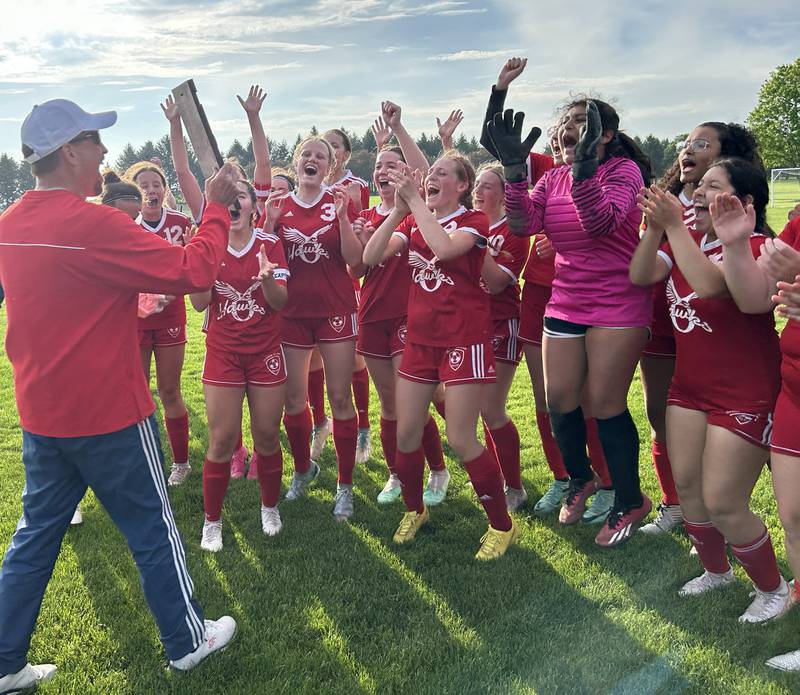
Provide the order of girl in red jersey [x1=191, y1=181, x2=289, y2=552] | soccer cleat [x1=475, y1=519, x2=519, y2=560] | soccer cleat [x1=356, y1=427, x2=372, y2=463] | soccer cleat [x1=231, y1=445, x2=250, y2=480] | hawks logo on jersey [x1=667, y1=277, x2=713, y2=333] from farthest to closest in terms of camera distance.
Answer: soccer cleat [x1=356, y1=427, x2=372, y2=463]
soccer cleat [x1=231, y1=445, x2=250, y2=480]
girl in red jersey [x1=191, y1=181, x2=289, y2=552]
soccer cleat [x1=475, y1=519, x2=519, y2=560]
hawks logo on jersey [x1=667, y1=277, x2=713, y2=333]

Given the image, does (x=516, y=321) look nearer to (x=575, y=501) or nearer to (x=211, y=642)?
(x=575, y=501)

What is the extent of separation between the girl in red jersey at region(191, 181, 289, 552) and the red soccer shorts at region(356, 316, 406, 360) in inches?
25.7

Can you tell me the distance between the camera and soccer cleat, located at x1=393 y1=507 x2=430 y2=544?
423 cm

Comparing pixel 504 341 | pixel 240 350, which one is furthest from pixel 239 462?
pixel 504 341

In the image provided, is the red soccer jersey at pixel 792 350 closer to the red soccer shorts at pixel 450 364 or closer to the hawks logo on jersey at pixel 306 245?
the red soccer shorts at pixel 450 364

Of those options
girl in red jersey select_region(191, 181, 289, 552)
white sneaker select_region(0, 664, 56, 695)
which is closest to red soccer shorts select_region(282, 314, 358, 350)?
girl in red jersey select_region(191, 181, 289, 552)

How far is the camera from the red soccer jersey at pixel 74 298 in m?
2.66

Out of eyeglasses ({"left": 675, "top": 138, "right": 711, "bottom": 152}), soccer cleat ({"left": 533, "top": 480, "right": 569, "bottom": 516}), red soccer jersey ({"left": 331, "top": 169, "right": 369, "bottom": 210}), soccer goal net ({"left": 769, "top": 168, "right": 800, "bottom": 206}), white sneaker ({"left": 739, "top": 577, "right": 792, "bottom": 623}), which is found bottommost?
soccer goal net ({"left": 769, "top": 168, "right": 800, "bottom": 206})

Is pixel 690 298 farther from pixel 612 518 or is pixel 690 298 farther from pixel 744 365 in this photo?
pixel 612 518

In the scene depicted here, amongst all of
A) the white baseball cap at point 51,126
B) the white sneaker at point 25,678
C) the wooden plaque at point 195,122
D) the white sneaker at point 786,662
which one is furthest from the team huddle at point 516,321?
the white sneaker at point 25,678

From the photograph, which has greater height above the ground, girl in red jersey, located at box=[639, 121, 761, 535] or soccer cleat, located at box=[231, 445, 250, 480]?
girl in red jersey, located at box=[639, 121, 761, 535]

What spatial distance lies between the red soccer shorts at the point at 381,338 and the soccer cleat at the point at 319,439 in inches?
55.5

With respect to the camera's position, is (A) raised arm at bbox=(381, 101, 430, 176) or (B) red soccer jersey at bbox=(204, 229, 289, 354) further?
(A) raised arm at bbox=(381, 101, 430, 176)

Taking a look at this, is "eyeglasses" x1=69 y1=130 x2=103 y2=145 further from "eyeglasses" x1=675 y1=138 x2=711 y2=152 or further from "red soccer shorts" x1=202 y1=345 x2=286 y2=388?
"eyeglasses" x1=675 y1=138 x2=711 y2=152
